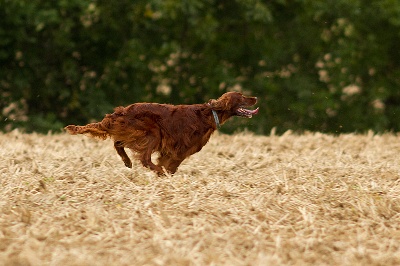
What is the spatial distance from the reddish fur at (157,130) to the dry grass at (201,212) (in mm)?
246

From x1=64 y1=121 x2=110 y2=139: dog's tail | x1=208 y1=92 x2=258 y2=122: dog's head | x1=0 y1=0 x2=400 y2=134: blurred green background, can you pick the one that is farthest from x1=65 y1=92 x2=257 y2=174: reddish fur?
x1=0 y1=0 x2=400 y2=134: blurred green background

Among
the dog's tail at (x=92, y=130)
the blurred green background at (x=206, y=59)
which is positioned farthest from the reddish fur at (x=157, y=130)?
the blurred green background at (x=206, y=59)

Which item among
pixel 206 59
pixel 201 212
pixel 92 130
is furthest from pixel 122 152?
pixel 206 59

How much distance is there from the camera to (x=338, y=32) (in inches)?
623

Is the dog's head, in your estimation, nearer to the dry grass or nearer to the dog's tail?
the dry grass

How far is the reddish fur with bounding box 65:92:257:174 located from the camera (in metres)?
7.05

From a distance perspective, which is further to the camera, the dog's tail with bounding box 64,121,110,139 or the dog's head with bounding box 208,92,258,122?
the dog's head with bounding box 208,92,258,122

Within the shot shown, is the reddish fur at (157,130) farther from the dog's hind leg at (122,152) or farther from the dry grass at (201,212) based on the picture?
the dry grass at (201,212)

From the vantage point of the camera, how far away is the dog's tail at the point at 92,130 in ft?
23.4

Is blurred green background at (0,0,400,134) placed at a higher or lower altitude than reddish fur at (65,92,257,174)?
lower

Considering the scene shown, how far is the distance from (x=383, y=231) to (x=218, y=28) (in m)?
10.9

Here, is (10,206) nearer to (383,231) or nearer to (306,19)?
(383,231)

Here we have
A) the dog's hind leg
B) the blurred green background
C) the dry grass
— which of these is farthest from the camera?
the blurred green background

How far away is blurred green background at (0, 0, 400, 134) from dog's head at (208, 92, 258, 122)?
6.73 meters
